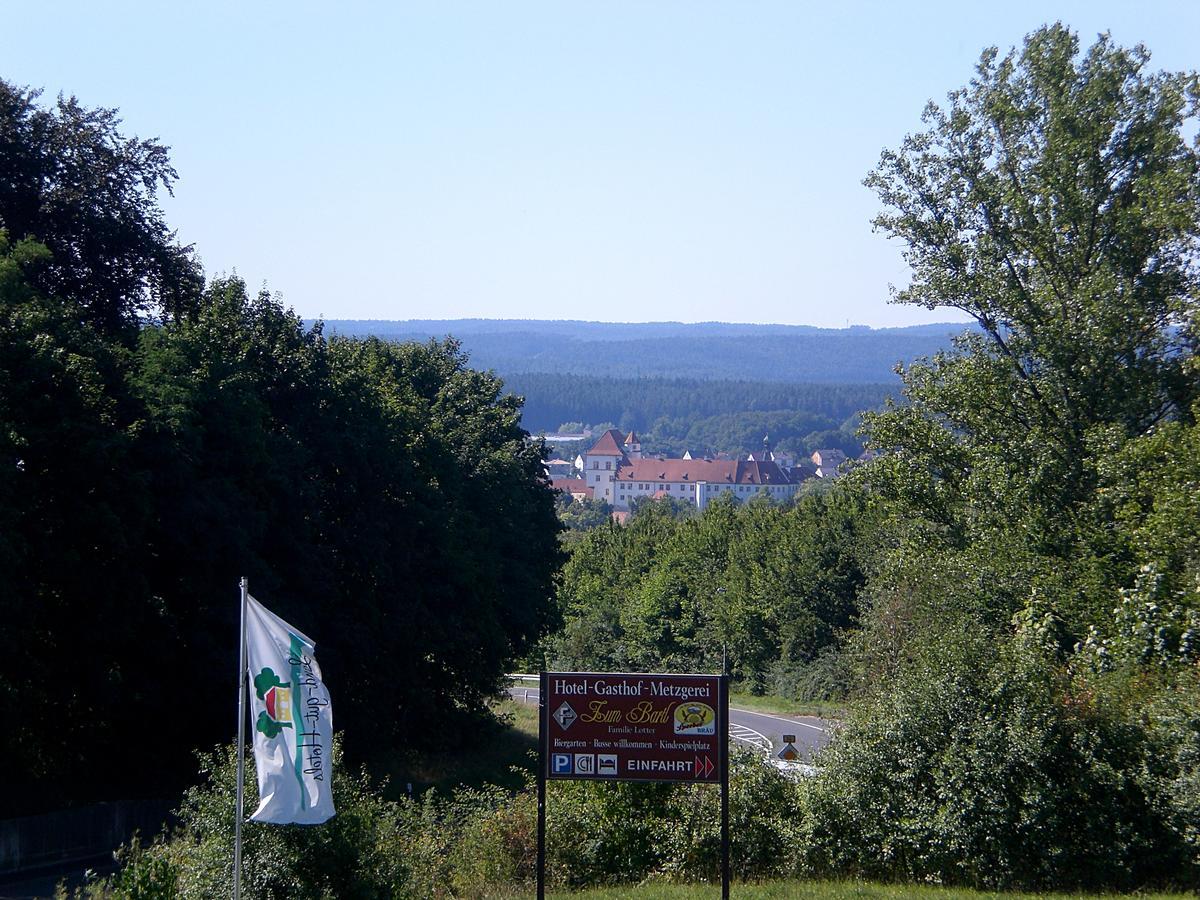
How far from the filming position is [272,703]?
11.3m

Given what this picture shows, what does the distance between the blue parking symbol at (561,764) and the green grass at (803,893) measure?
169 centimetres

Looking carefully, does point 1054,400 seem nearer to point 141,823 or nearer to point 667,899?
point 667,899

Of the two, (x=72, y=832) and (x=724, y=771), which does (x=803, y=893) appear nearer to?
(x=724, y=771)

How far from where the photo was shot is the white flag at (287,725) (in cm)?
1106

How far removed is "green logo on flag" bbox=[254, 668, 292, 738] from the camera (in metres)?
11.2

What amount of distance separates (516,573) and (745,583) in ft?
96.6

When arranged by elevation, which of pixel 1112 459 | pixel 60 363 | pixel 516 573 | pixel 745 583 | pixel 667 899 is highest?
pixel 60 363

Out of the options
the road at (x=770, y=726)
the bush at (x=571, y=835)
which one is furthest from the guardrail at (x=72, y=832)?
the road at (x=770, y=726)

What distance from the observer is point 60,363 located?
22672 millimetres

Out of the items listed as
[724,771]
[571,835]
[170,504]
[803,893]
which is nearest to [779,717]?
[170,504]

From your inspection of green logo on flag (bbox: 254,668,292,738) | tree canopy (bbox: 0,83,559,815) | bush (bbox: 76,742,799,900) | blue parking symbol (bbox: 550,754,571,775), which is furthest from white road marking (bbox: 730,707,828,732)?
green logo on flag (bbox: 254,668,292,738)

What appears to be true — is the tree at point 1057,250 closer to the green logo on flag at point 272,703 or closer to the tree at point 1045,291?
the tree at point 1045,291

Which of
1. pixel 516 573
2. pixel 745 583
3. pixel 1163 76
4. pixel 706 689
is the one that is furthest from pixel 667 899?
pixel 745 583

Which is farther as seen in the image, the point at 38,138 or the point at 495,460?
the point at 495,460
